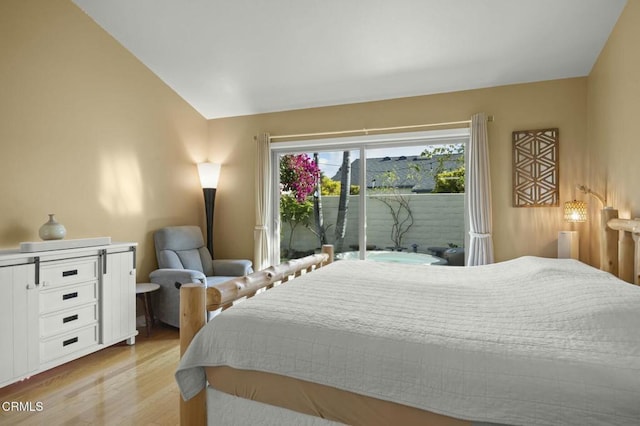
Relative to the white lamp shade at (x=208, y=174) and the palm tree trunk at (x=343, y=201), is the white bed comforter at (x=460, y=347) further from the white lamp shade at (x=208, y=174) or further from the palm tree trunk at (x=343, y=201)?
the white lamp shade at (x=208, y=174)

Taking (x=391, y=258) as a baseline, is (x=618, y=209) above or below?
above

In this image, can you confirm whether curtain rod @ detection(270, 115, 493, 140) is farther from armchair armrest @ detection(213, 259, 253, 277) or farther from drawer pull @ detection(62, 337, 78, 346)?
drawer pull @ detection(62, 337, 78, 346)

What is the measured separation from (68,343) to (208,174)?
7.84 ft

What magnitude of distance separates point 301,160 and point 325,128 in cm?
51

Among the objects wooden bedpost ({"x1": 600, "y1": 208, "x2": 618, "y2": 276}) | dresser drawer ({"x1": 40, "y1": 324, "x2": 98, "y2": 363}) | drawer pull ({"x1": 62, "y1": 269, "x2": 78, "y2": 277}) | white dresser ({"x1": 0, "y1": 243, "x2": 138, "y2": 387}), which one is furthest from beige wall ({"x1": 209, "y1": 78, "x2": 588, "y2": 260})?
dresser drawer ({"x1": 40, "y1": 324, "x2": 98, "y2": 363})

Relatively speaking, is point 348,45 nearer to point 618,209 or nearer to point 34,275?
point 618,209

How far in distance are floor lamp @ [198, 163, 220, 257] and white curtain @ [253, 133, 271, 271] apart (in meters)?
0.55

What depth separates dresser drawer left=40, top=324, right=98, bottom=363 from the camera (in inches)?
95.2

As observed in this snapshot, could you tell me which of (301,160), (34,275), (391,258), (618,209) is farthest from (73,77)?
(618,209)

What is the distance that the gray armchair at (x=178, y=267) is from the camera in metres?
3.35

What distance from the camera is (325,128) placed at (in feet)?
13.6

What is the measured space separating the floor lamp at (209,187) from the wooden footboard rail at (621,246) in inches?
149


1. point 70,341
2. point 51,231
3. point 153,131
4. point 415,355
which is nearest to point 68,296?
point 70,341

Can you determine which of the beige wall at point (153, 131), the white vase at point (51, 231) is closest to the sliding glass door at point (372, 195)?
the beige wall at point (153, 131)
